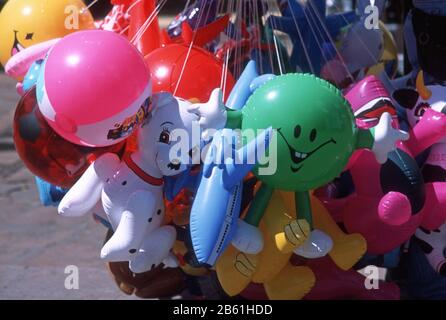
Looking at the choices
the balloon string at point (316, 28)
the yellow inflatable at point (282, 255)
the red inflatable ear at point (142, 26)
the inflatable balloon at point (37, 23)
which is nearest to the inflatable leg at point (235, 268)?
the yellow inflatable at point (282, 255)

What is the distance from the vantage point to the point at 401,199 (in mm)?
2453

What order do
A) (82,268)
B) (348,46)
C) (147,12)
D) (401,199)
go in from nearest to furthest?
(401,199), (147,12), (348,46), (82,268)

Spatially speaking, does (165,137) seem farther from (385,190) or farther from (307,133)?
(385,190)

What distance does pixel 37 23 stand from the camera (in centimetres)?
294

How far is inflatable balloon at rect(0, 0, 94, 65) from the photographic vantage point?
2949mm

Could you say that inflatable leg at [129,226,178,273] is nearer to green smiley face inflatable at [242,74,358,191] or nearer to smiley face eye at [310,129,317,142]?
green smiley face inflatable at [242,74,358,191]

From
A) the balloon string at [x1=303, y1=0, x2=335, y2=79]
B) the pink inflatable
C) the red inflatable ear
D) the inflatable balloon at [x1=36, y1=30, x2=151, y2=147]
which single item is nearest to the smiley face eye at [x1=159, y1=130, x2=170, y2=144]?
the inflatable balloon at [x1=36, y1=30, x2=151, y2=147]

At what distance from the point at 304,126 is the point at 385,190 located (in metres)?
0.47

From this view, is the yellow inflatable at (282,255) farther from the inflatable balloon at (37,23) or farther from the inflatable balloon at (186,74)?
the inflatable balloon at (37,23)

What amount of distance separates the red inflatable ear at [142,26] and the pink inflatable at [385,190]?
790mm

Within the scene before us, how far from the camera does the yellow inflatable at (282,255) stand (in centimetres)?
243
